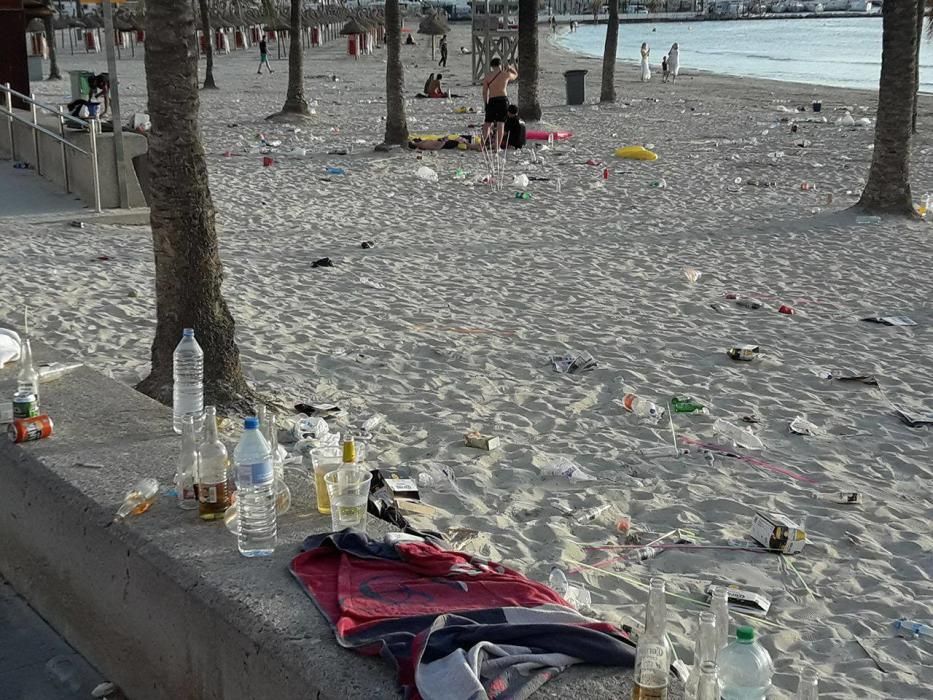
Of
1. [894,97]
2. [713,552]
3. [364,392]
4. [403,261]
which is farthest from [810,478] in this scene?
[894,97]

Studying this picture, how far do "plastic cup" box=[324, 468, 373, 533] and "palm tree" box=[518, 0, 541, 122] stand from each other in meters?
17.7

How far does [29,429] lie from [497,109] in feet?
44.1

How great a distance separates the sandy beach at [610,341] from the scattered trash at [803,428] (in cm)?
5

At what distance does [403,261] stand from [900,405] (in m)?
4.75

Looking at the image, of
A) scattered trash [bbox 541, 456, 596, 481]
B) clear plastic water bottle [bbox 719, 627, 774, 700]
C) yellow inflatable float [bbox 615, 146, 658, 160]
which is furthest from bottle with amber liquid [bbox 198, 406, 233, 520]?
yellow inflatable float [bbox 615, 146, 658, 160]

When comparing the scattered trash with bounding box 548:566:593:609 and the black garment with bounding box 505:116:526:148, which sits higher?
the black garment with bounding box 505:116:526:148

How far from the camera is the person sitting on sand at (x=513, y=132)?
658 inches

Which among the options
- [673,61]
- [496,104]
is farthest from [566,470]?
[673,61]

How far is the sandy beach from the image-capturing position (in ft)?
14.0

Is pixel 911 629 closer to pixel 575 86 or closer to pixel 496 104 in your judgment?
pixel 496 104

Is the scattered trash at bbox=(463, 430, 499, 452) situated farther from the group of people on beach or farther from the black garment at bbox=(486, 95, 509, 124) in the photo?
the group of people on beach

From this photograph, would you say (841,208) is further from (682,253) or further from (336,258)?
(336,258)

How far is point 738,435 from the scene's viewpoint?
18.2 ft

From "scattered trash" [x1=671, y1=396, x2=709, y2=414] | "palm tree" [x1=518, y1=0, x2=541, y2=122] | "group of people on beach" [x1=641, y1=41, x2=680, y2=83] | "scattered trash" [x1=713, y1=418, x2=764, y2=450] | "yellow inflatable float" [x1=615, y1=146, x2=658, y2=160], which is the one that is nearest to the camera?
"scattered trash" [x1=713, y1=418, x2=764, y2=450]
